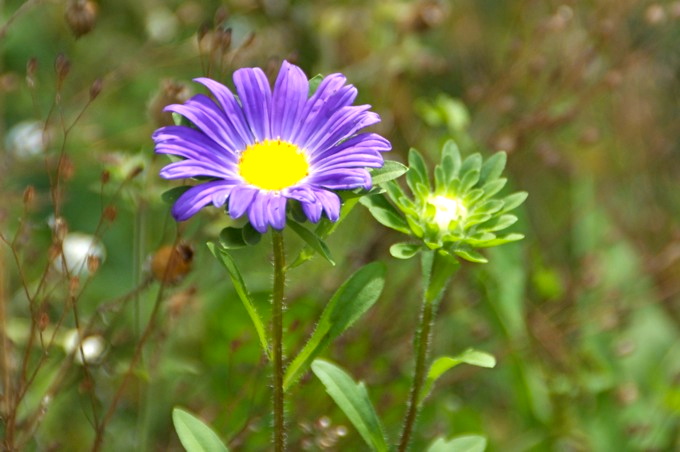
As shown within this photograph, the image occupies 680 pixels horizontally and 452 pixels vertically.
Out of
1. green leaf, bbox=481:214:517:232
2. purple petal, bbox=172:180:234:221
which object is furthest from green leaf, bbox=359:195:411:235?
purple petal, bbox=172:180:234:221

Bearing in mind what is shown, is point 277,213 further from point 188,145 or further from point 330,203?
point 188,145

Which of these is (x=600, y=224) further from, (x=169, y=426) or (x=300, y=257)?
(x=300, y=257)

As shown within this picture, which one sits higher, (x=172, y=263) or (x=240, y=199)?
(x=172, y=263)

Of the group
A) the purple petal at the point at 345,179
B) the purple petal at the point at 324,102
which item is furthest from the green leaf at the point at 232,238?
the purple petal at the point at 324,102

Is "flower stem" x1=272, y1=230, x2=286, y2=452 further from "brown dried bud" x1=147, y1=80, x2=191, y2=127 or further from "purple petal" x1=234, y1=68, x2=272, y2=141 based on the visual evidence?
"brown dried bud" x1=147, y1=80, x2=191, y2=127

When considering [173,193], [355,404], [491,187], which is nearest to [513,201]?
[491,187]

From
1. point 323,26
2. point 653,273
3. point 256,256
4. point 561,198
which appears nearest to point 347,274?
point 256,256

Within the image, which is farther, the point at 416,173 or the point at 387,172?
the point at 416,173
